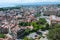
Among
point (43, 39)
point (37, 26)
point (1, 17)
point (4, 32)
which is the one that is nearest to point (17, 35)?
point (4, 32)

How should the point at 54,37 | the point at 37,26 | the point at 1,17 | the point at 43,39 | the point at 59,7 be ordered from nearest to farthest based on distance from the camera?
the point at 54,37
the point at 43,39
the point at 37,26
the point at 1,17
the point at 59,7

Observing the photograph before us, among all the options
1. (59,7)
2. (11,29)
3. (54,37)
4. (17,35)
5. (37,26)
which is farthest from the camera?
(59,7)

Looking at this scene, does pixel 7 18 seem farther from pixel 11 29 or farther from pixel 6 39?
pixel 6 39

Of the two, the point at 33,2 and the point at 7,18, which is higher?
the point at 33,2

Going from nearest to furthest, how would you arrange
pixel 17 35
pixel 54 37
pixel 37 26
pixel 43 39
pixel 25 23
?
pixel 54 37, pixel 43 39, pixel 17 35, pixel 37 26, pixel 25 23

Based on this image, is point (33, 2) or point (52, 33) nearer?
point (52, 33)

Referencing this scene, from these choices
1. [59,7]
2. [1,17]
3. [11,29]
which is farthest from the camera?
[59,7]

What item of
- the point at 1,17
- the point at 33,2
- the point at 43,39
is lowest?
the point at 43,39

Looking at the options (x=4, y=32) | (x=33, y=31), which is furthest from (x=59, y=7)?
(x=4, y=32)

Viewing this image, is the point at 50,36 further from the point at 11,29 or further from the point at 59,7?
the point at 59,7
